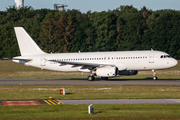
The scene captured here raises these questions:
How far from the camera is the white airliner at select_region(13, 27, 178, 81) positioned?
39.5 metres

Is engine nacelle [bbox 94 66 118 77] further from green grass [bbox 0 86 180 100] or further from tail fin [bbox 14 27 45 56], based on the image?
tail fin [bbox 14 27 45 56]

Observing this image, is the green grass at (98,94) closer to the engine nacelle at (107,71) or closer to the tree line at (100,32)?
the engine nacelle at (107,71)

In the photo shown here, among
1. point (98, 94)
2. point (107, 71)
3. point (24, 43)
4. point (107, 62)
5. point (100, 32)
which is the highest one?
point (100, 32)

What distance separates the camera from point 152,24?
4060 inches

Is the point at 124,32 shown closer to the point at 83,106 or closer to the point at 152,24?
the point at 152,24

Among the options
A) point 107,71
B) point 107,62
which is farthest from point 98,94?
point 107,62

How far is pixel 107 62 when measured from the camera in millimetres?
40656

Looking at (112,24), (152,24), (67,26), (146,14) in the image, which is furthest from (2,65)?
(146,14)

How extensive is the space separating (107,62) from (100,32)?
212 ft

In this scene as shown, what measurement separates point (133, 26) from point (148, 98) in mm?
81428

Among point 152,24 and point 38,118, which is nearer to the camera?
point 38,118

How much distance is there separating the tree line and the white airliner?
55158mm

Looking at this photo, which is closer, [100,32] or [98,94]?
[98,94]

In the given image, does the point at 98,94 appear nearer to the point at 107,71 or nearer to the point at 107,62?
the point at 107,71
